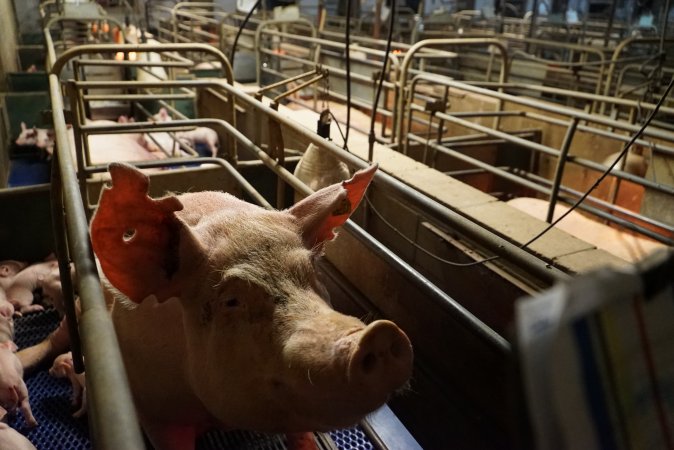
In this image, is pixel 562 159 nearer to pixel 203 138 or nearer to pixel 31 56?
pixel 203 138

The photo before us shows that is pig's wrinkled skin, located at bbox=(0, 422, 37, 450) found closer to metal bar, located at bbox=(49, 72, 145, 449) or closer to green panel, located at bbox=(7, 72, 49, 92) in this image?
metal bar, located at bbox=(49, 72, 145, 449)

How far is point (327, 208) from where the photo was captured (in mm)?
1729

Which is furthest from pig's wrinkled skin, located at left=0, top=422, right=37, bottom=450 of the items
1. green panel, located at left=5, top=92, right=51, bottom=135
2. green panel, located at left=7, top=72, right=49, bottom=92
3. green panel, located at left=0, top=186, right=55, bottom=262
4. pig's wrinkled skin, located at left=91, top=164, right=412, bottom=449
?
green panel, located at left=7, top=72, right=49, bottom=92

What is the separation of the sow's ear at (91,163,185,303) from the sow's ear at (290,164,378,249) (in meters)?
0.41

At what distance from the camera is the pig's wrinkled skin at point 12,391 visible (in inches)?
90.7

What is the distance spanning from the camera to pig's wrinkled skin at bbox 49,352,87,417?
241 centimetres

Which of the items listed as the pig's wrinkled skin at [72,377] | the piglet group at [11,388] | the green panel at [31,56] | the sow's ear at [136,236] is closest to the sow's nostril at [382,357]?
the sow's ear at [136,236]

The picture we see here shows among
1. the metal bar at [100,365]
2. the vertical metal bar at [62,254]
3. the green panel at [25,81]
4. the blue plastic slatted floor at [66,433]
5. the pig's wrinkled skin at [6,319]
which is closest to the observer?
the metal bar at [100,365]

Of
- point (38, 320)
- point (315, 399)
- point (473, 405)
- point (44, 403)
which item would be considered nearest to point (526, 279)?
point (473, 405)

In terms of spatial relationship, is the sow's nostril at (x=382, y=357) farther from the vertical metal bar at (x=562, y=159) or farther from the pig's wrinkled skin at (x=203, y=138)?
the pig's wrinkled skin at (x=203, y=138)

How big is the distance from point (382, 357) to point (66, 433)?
1.84 m

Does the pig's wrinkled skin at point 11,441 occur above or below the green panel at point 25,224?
below

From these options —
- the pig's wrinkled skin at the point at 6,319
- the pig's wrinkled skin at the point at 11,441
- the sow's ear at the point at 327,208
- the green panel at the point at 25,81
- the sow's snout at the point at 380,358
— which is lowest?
the pig's wrinkled skin at the point at 6,319

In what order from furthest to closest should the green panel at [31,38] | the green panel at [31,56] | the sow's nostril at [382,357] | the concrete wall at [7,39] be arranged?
1. the green panel at [31,38]
2. the green panel at [31,56]
3. the concrete wall at [7,39]
4. the sow's nostril at [382,357]
